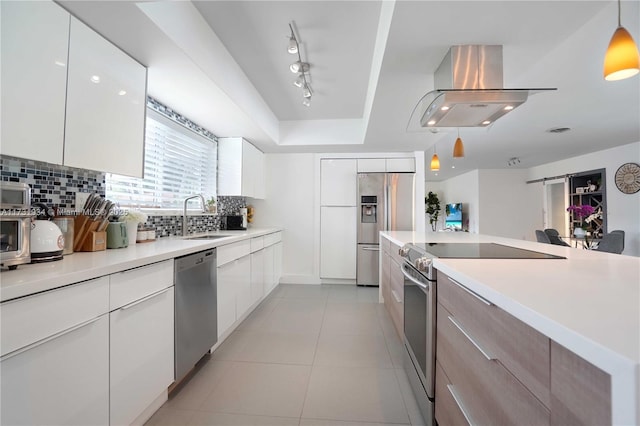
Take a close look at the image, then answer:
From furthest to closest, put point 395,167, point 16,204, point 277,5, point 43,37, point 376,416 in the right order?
point 395,167
point 277,5
point 376,416
point 43,37
point 16,204

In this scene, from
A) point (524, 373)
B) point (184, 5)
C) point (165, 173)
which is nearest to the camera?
point (524, 373)

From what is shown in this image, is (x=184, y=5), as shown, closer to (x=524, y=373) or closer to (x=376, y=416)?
(x=524, y=373)

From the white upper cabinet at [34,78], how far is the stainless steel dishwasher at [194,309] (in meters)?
0.87

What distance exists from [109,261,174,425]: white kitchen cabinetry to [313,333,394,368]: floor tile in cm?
108

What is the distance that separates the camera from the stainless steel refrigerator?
4.27 m

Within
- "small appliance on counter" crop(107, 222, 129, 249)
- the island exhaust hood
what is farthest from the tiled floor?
the island exhaust hood

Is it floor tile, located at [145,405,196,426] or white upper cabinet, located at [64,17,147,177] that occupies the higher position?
white upper cabinet, located at [64,17,147,177]

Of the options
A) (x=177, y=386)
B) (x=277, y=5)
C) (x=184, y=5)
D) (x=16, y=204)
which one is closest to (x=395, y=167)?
(x=277, y=5)

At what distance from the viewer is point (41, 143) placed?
121 centimetres

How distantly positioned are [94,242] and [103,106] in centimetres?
77

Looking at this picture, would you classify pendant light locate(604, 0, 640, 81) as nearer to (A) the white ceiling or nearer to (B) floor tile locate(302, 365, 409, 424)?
(A) the white ceiling

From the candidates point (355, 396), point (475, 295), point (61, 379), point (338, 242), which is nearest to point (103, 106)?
point (61, 379)

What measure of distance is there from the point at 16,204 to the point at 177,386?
4.62 ft

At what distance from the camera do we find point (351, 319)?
2.96 metres
